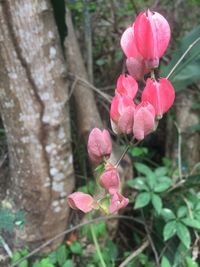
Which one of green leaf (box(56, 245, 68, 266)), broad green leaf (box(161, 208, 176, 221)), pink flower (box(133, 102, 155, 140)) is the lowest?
green leaf (box(56, 245, 68, 266))

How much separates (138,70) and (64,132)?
0.76 meters

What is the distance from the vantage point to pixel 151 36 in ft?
1.56

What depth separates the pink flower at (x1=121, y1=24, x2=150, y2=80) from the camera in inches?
19.4

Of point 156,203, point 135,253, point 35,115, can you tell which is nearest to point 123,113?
point 35,115

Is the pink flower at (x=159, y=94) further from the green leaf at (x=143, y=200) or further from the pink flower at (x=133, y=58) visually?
the green leaf at (x=143, y=200)

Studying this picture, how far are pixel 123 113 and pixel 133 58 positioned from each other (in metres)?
0.07

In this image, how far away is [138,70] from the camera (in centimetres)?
50

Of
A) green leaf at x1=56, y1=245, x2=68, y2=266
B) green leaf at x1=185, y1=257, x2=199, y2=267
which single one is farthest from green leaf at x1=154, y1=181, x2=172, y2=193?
green leaf at x1=56, y1=245, x2=68, y2=266

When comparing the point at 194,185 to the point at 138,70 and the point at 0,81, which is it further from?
the point at 138,70

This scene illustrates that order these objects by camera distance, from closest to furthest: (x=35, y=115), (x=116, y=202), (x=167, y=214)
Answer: (x=116, y=202)
(x=35, y=115)
(x=167, y=214)

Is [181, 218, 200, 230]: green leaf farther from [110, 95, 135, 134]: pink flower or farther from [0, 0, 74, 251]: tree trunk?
[110, 95, 135, 134]: pink flower

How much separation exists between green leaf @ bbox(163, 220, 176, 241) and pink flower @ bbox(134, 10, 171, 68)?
31.3 inches

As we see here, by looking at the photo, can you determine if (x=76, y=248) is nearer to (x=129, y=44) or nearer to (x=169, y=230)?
(x=169, y=230)

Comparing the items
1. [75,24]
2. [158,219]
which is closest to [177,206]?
[158,219]
